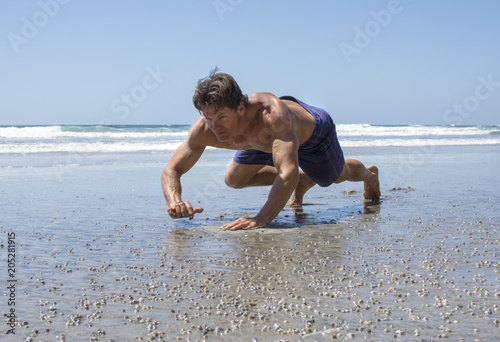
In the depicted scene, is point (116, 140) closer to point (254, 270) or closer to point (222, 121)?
point (222, 121)

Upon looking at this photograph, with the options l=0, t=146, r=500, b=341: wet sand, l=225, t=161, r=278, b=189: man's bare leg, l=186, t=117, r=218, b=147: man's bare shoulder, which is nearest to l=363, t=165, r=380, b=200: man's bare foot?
l=0, t=146, r=500, b=341: wet sand

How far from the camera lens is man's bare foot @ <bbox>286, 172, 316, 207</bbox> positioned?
655 centimetres

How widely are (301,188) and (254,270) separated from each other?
3.19 metres

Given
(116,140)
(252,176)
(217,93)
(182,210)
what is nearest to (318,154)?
(252,176)

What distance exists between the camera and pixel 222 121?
4609 mm

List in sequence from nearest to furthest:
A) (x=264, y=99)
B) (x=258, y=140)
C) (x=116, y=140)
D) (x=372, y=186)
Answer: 1. (x=264, y=99)
2. (x=258, y=140)
3. (x=372, y=186)
4. (x=116, y=140)

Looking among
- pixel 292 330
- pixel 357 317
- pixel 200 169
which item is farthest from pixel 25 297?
pixel 200 169

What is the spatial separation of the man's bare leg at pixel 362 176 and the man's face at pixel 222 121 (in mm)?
2139

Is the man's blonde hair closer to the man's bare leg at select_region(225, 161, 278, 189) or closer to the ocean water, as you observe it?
the man's bare leg at select_region(225, 161, 278, 189)

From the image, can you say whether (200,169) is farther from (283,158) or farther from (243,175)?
(283,158)

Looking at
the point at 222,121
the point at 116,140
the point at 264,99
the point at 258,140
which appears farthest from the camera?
the point at 116,140

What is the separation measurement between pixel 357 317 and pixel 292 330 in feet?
1.23

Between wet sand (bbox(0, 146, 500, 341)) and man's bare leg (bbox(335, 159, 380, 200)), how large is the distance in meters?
0.20

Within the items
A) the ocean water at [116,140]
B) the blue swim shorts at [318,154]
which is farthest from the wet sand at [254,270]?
the ocean water at [116,140]
